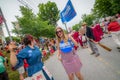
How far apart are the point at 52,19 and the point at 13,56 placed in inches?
2719

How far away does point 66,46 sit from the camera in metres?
5.54

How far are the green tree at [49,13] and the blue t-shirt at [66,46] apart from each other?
66639 mm

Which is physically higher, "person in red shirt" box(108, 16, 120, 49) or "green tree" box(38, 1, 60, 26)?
"green tree" box(38, 1, 60, 26)

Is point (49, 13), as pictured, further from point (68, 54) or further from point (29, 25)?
point (68, 54)

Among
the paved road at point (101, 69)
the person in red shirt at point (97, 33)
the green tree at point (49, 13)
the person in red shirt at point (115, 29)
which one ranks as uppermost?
the green tree at point (49, 13)

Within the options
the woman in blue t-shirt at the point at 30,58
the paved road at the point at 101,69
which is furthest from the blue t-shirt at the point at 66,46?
the paved road at the point at 101,69

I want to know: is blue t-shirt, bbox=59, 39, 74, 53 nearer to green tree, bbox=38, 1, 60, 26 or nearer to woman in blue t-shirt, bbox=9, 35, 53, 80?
woman in blue t-shirt, bbox=9, 35, 53, 80

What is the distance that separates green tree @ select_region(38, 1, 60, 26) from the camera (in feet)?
237

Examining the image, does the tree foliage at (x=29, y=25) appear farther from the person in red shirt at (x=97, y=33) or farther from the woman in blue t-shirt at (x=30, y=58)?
the woman in blue t-shirt at (x=30, y=58)

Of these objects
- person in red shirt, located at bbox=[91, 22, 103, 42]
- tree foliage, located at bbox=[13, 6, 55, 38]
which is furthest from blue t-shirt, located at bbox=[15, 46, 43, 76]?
→ tree foliage, located at bbox=[13, 6, 55, 38]

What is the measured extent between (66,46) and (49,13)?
67.5 m

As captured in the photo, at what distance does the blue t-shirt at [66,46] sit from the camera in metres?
5.52

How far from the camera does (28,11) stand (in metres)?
39.6

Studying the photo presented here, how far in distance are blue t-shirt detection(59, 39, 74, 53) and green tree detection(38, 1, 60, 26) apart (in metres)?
66.6
